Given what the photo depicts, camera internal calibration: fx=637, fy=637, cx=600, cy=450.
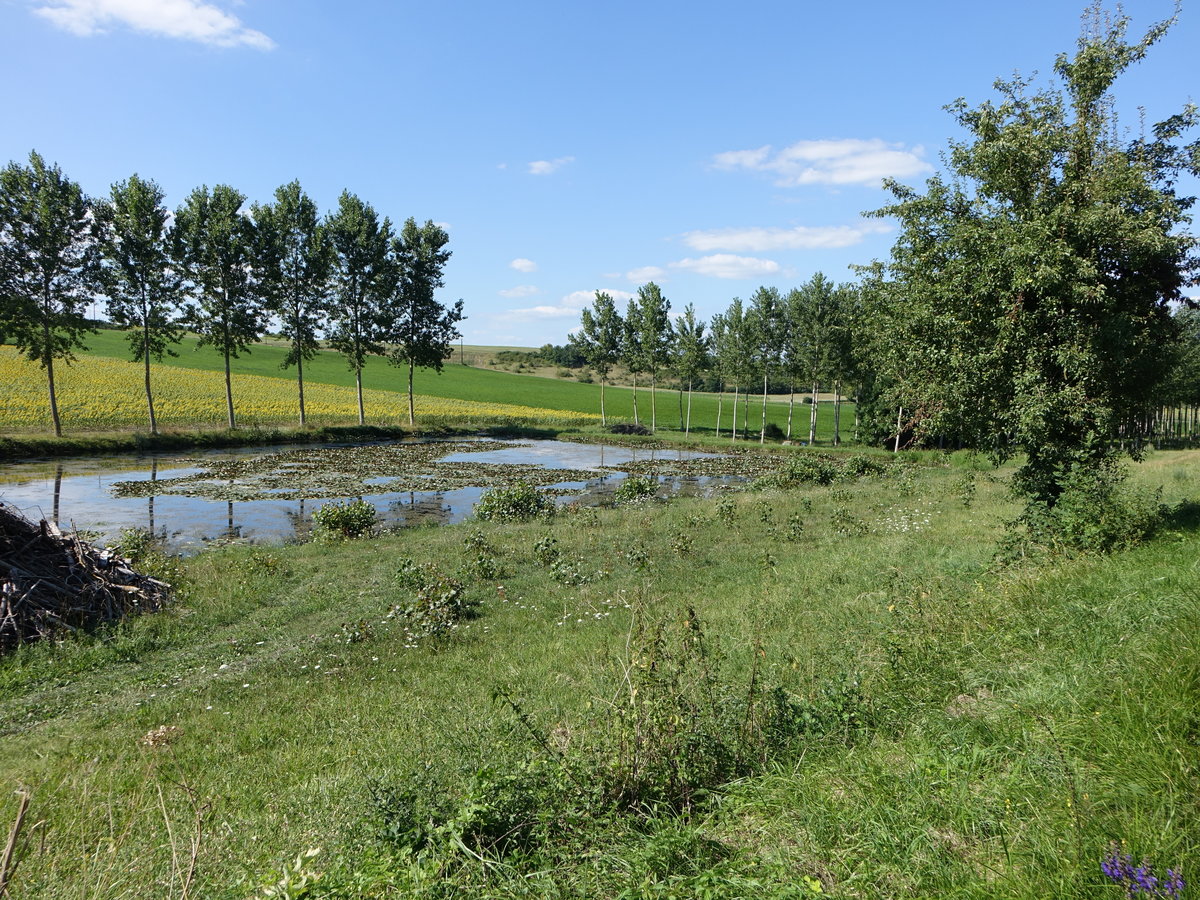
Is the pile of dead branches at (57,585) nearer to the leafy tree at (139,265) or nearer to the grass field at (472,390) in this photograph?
the leafy tree at (139,265)

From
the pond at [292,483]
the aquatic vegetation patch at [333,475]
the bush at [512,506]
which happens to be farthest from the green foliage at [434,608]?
the aquatic vegetation patch at [333,475]

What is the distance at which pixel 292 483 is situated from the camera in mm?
29172

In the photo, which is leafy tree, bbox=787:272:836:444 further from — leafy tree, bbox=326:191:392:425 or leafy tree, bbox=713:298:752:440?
leafy tree, bbox=326:191:392:425

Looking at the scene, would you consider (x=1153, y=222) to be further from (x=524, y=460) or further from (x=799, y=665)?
(x=524, y=460)

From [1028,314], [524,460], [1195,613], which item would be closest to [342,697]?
[1195,613]

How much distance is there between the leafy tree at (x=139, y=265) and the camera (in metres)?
39.9

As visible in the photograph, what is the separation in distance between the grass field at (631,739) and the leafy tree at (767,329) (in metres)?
44.3

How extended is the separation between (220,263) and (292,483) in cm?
2490

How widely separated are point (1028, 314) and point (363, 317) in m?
51.1

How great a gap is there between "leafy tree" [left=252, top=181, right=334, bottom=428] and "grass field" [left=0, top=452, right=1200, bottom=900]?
42.7 metres

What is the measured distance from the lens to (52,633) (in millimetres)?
9859

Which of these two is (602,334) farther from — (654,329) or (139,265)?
(139,265)

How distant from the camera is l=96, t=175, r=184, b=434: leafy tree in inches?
1571

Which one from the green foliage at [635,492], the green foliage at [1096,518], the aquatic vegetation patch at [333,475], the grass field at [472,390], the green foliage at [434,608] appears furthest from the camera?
the grass field at [472,390]
